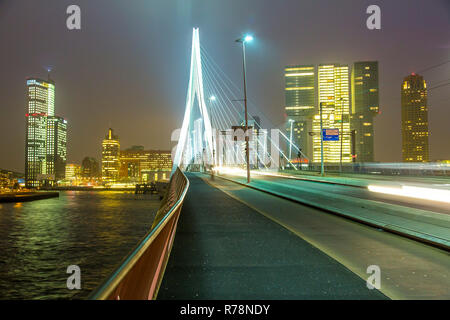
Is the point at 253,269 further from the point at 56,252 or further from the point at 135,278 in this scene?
the point at 56,252

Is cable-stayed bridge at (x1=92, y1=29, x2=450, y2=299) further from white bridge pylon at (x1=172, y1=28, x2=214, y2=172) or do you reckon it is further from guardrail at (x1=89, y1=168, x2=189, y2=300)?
white bridge pylon at (x1=172, y1=28, x2=214, y2=172)

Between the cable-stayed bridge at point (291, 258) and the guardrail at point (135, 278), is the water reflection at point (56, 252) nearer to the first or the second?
the cable-stayed bridge at point (291, 258)

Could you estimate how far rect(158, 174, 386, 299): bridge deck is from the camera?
216 inches

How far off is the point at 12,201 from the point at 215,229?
2039 inches

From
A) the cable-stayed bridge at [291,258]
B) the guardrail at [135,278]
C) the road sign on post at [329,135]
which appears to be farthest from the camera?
the road sign on post at [329,135]

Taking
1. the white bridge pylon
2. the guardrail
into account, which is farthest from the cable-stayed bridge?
the white bridge pylon

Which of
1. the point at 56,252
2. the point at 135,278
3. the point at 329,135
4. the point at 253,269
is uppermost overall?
the point at 329,135

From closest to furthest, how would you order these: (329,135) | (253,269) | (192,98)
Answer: (253,269), (329,135), (192,98)

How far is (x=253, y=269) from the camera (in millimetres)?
6793

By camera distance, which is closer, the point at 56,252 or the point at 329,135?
the point at 56,252

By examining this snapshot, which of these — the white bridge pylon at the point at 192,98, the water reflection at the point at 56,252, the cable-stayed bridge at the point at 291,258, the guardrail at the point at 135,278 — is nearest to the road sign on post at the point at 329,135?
the white bridge pylon at the point at 192,98

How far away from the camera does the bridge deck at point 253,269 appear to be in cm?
549

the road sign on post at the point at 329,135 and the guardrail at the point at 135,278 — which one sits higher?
the road sign on post at the point at 329,135

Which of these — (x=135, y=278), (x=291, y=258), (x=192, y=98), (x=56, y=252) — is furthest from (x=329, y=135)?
(x=135, y=278)
